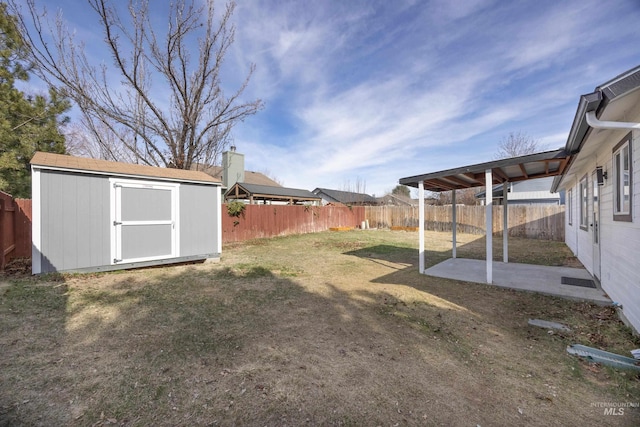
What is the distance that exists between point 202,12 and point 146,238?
31.8 feet

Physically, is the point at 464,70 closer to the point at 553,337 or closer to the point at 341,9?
the point at 341,9

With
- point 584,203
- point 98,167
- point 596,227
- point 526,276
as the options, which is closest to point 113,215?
point 98,167

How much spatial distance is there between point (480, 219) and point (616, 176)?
42.1ft

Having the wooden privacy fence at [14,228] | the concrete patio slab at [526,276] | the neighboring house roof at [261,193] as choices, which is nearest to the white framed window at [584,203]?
the concrete patio slab at [526,276]

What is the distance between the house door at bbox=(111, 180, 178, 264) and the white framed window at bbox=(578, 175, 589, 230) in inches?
367

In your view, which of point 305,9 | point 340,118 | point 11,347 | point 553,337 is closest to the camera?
point 11,347

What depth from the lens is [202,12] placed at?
34.3ft

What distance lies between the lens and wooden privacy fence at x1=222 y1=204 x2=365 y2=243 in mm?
11672

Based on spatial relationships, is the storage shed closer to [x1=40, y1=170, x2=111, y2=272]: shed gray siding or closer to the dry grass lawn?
[x1=40, y1=170, x2=111, y2=272]: shed gray siding

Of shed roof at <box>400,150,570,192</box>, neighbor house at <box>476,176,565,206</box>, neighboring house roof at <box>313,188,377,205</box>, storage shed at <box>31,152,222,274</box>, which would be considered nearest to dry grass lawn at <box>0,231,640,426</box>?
storage shed at <box>31,152,222,274</box>

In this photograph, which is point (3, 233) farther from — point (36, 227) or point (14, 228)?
point (36, 227)

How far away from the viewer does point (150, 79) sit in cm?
1122

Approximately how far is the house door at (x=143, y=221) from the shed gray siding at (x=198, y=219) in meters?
0.22

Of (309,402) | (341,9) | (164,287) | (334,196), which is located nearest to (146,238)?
(164,287)
